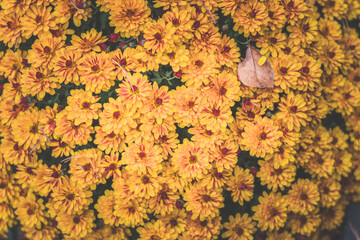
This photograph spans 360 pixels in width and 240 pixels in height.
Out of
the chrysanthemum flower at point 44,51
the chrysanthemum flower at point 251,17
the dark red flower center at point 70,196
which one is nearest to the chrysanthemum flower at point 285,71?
the chrysanthemum flower at point 251,17

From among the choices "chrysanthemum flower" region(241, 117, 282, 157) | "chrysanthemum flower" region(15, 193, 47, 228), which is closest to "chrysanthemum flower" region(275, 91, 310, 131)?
"chrysanthemum flower" region(241, 117, 282, 157)

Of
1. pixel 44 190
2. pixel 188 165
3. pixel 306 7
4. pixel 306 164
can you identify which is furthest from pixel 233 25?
pixel 44 190

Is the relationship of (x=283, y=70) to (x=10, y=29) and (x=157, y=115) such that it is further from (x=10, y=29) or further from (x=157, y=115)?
(x=10, y=29)

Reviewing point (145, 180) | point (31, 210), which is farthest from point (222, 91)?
point (31, 210)

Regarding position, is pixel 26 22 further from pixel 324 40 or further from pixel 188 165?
pixel 324 40

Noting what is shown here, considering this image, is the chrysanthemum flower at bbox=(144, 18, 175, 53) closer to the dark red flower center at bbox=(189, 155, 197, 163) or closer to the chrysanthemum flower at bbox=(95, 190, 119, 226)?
the dark red flower center at bbox=(189, 155, 197, 163)

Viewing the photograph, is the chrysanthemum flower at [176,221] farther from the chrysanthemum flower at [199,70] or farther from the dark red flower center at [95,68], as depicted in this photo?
the dark red flower center at [95,68]

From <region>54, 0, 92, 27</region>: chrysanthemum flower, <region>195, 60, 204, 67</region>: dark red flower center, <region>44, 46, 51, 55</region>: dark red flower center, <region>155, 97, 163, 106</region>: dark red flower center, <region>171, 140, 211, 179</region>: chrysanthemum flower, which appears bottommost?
<region>171, 140, 211, 179</region>: chrysanthemum flower
